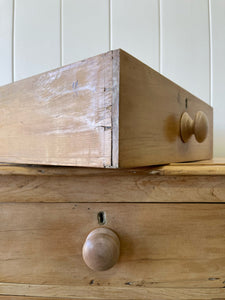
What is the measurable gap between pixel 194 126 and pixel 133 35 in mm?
541

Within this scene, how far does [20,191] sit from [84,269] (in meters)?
0.17

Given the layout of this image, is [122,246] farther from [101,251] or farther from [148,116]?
[148,116]

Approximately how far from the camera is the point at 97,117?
27 cm

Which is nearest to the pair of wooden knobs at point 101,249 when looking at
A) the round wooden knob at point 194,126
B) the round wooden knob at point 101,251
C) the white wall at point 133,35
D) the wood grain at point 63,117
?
the round wooden knob at point 101,251

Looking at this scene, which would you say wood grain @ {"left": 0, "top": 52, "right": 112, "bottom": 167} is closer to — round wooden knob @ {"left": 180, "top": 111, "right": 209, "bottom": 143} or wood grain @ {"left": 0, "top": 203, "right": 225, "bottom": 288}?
wood grain @ {"left": 0, "top": 203, "right": 225, "bottom": 288}

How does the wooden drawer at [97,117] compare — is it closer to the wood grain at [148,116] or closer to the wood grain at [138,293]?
the wood grain at [148,116]

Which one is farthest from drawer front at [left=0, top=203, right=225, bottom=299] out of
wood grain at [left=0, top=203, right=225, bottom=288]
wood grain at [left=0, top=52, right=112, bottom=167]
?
wood grain at [left=0, top=52, right=112, bottom=167]

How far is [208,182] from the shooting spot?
0.35 m

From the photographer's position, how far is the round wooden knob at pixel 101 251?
1.02 ft

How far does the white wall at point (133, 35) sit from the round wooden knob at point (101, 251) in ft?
2.12

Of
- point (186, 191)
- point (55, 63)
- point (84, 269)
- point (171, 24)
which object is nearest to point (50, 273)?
point (84, 269)

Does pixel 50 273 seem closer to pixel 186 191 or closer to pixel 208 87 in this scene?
pixel 186 191

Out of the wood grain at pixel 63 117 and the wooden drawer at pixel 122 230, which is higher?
the wood grain at pixel 63 117

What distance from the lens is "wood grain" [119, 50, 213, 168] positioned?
0.27m
